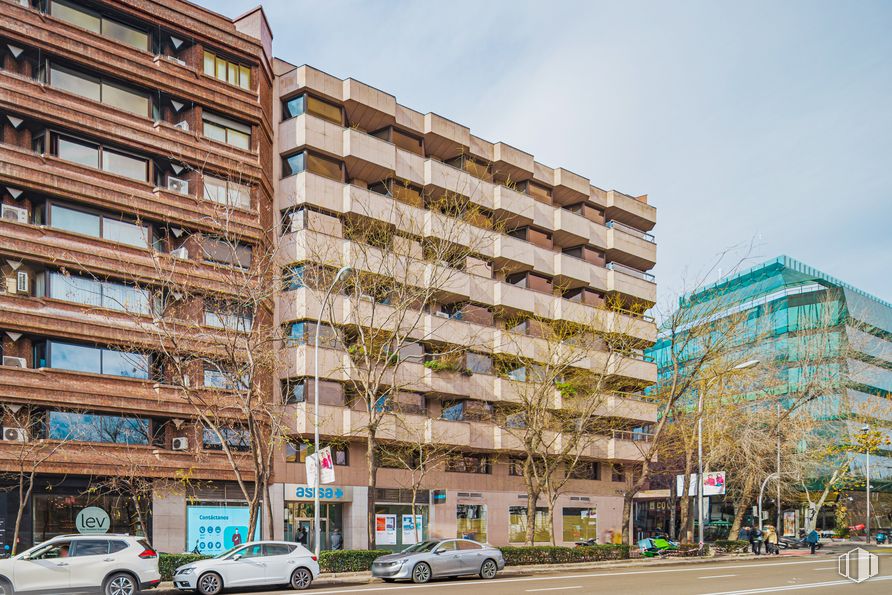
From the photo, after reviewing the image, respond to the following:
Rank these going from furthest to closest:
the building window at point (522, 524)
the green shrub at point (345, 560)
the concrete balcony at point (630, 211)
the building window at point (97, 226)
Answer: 1. the concrete balcony at point (630, 211)
2. the building window at point (522, 524)
3. the building window at point (97, 226)
4. the green shrub at point (345, 560)

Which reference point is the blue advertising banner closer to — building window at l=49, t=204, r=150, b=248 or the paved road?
building window at l=49, t=204, r=150, b=248

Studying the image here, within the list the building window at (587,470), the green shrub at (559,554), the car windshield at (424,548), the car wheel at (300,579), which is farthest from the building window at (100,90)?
the building window at (587,470)

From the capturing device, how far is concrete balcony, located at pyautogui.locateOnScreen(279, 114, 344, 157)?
3909 cm

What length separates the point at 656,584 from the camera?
22.2m

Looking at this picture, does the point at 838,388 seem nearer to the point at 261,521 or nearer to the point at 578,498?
the point at 578,498

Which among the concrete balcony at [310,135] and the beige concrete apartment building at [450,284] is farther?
the concrete balcony at [310,135]

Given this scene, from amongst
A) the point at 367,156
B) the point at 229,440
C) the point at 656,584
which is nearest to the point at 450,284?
the point at 367,156

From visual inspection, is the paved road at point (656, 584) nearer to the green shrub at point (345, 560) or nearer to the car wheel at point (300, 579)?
the car wheel at point (300, 579)

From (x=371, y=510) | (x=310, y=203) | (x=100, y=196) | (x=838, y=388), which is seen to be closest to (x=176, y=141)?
(x=100, y=196)

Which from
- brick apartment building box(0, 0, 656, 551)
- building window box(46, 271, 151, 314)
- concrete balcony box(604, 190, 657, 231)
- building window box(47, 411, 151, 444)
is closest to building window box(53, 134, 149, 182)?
brick apartment building box(0, 0, 656, 551)

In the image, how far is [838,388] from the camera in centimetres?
5344

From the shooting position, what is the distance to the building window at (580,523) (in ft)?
165

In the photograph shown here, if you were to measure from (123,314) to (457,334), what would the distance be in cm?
1765

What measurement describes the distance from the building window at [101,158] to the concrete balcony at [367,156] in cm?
1009
